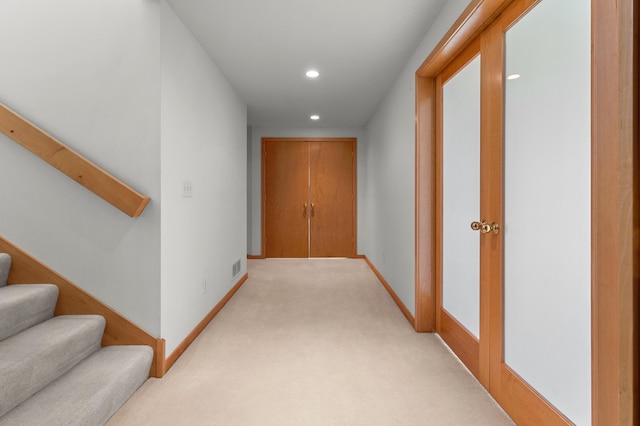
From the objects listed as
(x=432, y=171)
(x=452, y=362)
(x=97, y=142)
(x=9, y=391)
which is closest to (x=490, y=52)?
(x=432, y=171)

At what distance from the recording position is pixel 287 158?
6125 mm

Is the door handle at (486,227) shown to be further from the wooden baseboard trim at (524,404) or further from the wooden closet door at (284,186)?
the wooden closet door at (284,186)

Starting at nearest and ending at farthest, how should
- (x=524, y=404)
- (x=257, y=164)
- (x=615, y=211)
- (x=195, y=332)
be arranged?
1. (x=615, y=211)
2. (x=524, y=404)
3. (x=195, y=332)
4. (x=257, y=164)

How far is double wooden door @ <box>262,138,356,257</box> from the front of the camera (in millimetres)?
6125

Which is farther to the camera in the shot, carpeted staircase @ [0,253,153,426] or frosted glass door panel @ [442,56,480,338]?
frosted glass door panel @ [442,56,480,338]

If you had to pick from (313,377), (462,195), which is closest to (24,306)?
(313,377)

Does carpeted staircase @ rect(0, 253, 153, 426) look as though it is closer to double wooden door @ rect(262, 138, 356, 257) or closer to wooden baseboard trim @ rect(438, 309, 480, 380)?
wooden baseboard trim @ rect(438, 309, 480, 380)

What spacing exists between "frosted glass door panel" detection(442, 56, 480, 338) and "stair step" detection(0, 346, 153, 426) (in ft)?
6.30

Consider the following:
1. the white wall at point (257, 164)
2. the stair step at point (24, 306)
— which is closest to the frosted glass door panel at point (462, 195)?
the stair step at point (24, 306)

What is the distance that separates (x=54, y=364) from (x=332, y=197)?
485cm

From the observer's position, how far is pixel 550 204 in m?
1.41

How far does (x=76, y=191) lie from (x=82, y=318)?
2.42 ft

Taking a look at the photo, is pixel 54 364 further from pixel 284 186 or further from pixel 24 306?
pixel 284 186

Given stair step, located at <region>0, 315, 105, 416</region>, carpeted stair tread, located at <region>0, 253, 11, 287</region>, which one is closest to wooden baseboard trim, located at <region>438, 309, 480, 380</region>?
stair step, located at <region>0, 315, 105, 416</region>
